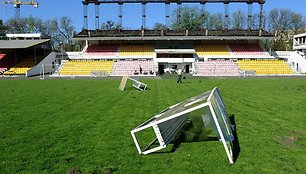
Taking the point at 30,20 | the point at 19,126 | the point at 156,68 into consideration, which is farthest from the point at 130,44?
the point at 19,126

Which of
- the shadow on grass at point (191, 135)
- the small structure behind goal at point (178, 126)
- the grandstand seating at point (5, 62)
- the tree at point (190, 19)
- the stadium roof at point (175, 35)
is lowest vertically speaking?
the shadow on grass at point (191, 135)

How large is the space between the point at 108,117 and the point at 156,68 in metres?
40.1

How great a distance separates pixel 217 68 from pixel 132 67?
13984 millimetres

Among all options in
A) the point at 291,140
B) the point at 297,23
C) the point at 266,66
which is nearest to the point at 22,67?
the point at 266,66

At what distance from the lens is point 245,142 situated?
725 cm

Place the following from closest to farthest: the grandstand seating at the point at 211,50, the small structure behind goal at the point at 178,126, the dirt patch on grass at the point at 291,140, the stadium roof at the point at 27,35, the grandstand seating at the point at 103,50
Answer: the small structure behind goal at the point at 178,126 → the dirt patch on grass at the point at 291,140 → the grandstand seating at the point at 211,50 → the grandstand seating at the point at 103,50 → the stadium roof at the point at 27,35

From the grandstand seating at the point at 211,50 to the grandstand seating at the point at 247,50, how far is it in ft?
4.82

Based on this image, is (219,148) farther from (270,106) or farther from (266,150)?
(270,106)

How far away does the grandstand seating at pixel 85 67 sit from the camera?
48125mm

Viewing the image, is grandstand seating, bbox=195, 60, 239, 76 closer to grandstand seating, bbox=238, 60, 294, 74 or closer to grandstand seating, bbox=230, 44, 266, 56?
grandstand seating, bbox=238, 60, 294, 74

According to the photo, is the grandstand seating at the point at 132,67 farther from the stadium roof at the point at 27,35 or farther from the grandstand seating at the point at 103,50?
the stadium roof at the point at 27,35

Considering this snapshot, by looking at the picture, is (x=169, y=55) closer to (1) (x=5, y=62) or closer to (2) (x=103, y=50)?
(2) (x=103, y=50)

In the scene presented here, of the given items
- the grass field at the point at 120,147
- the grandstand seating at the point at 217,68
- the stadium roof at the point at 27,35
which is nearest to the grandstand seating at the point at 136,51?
the grandstand seating at the point at 217,68

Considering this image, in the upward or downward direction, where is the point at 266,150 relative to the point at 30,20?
downward
